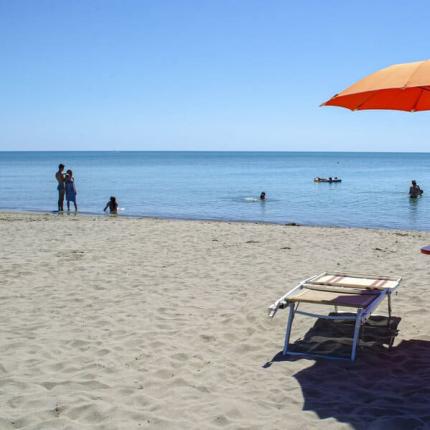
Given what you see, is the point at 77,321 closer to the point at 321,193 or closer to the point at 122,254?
the point at 122,254

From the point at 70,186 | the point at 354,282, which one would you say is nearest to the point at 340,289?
the point at 354,282

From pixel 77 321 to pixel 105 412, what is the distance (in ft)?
6.74

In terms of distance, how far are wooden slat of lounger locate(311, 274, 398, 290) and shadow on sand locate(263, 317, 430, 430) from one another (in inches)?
19.4

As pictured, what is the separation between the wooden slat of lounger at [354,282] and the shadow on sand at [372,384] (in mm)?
492

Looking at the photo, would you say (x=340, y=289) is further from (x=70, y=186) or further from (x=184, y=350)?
(x=70, y=186)

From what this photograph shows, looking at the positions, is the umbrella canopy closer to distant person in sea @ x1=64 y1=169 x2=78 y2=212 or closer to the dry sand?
the dry sand

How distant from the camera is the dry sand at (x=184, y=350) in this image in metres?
3.49

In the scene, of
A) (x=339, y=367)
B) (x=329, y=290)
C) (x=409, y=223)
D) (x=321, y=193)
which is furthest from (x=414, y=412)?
(x=321, y=193)

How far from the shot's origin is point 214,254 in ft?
30.6

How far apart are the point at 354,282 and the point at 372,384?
3.96ft

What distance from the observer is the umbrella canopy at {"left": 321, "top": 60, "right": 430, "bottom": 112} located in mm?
3961

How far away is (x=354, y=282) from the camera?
4992 mm

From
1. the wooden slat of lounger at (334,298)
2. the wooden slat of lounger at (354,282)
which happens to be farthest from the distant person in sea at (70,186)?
the wooden slat of lounger at (334,298)

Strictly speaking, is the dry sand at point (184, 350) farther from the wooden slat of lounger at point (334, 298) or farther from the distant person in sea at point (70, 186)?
the distant person in sea at point (70, 186)
